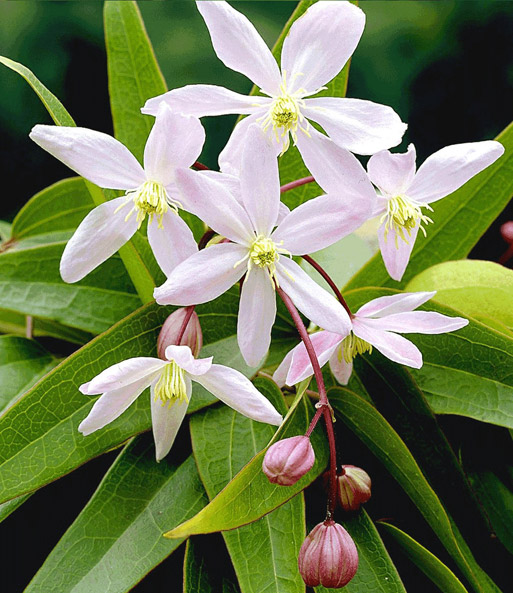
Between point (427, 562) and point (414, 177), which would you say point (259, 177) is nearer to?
point (414, 177)

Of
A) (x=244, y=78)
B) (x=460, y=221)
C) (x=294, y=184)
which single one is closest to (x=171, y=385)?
(x=294, y=184)

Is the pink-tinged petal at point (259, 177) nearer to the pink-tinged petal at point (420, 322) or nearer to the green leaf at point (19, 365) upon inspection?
the pink-tinged petal at point (420, 322)

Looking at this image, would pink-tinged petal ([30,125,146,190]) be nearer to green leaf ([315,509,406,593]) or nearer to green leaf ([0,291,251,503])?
green leaf ([0,291,251,503])

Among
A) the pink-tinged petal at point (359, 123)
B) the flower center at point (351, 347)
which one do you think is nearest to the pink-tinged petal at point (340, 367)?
the flower center at point (351, 347)

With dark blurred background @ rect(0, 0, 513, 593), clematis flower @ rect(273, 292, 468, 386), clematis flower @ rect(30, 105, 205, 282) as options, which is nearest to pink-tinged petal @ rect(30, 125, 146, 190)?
clematis flower @ rect(30, 105, 205, 282)

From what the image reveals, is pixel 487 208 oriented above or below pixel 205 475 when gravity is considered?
above

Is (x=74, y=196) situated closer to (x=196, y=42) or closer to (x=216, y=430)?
(x=216, y=430)

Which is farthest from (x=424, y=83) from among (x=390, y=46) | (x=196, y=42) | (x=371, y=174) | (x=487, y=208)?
(x=371, y=174)
